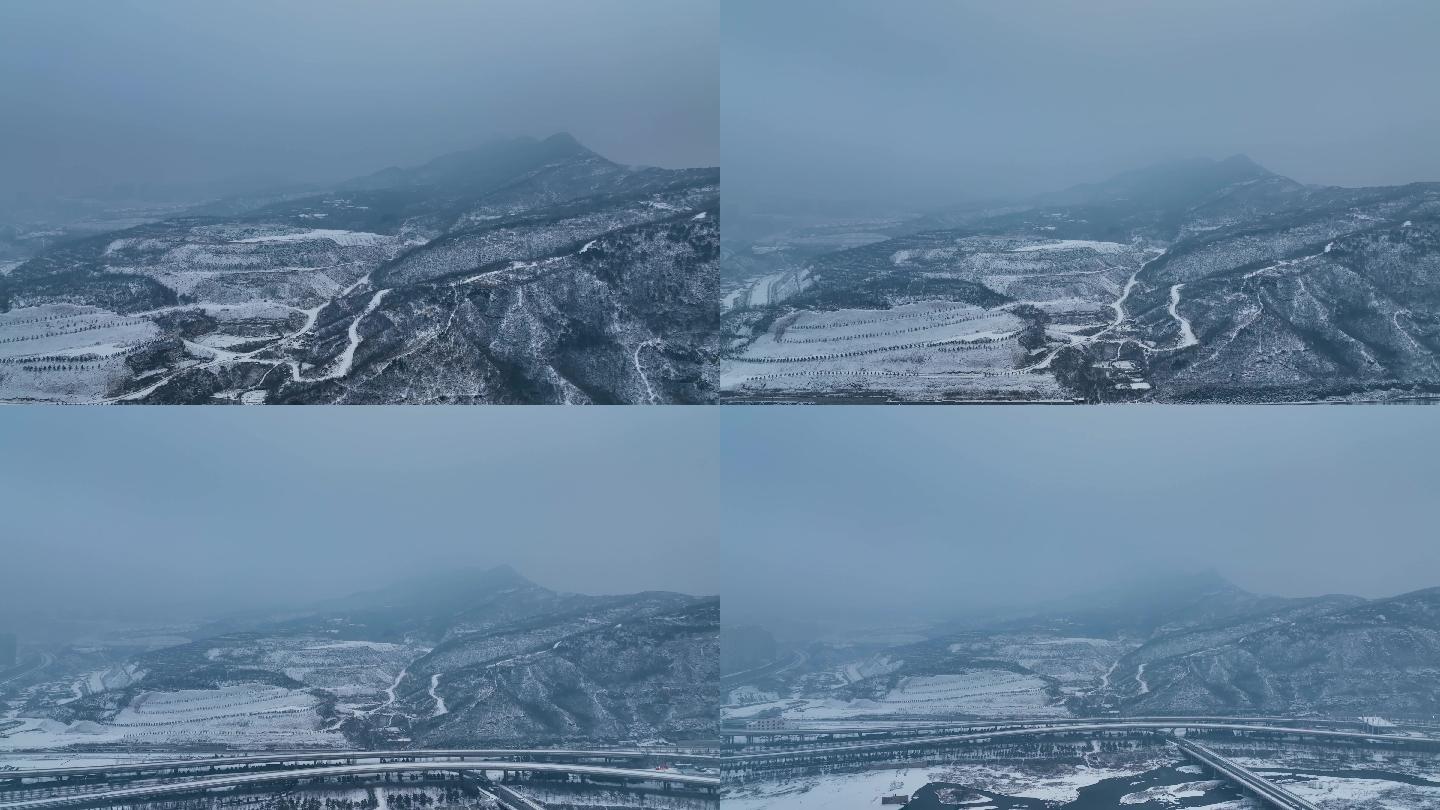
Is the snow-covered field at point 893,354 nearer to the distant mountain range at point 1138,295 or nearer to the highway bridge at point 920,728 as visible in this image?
the distant mountain range at point 1138,295

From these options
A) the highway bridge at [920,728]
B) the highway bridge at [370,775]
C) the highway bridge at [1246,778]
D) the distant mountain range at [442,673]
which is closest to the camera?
the highway bridge at [1246,778]

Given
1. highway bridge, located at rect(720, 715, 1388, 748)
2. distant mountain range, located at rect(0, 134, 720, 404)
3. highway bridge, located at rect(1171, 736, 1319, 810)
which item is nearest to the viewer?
highway bridge, located at rect(1171, 736, 1319, 810)

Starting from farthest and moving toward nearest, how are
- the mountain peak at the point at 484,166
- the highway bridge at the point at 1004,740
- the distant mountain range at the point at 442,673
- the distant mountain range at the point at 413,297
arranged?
1. the mountain peak at the point at 484,166
2. the distant mountain range at the point at 413,297
3. the distant mountain range at the point at 442,673
4. the highway bridge at the point at 1004,740

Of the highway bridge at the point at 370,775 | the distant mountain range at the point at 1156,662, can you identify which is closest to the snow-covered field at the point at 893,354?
the distant mountain range at the point at 1156,662

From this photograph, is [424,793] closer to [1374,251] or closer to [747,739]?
[747,739]

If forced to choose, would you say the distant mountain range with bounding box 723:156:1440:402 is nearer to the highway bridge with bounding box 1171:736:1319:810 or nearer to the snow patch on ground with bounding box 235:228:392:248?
the highway bridge with bounding box 1171:736:1319:810

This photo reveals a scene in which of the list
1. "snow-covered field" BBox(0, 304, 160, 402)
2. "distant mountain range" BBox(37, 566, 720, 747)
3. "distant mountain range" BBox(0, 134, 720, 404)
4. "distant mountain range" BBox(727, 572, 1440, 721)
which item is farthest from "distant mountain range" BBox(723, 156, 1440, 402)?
"snow-covered field" BBox(0, 304, 160, 402)
